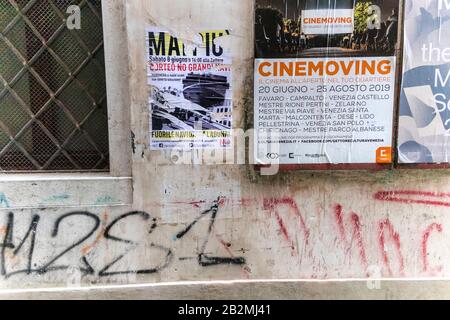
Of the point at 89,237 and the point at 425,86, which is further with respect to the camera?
the point at 89,237

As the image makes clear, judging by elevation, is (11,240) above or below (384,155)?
below

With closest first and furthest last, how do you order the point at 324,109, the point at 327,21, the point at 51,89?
the point at 327,21 < the point at 324,109 < the point at 51,89

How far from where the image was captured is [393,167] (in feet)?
11.7

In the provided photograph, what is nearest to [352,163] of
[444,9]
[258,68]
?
[258,68]

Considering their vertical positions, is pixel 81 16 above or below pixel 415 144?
above

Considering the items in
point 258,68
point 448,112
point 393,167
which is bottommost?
point 393,167

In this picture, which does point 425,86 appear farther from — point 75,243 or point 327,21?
point 75,243

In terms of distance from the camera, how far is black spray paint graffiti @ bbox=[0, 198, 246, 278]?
11.8ft

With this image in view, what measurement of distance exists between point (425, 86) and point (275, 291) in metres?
2.31

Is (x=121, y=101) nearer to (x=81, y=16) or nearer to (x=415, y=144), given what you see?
(x=81, y=16)

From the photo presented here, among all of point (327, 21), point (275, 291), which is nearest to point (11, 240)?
point (275, 291)

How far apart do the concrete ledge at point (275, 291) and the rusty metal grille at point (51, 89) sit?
1.20 metres

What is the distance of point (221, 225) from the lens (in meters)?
3.66

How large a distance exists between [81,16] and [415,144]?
3248mm
